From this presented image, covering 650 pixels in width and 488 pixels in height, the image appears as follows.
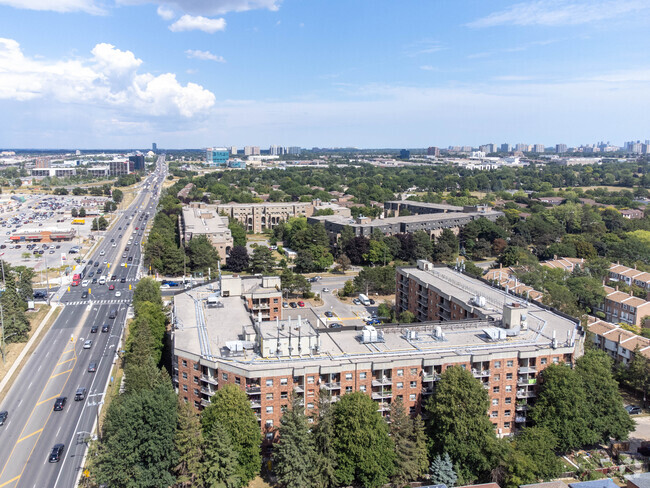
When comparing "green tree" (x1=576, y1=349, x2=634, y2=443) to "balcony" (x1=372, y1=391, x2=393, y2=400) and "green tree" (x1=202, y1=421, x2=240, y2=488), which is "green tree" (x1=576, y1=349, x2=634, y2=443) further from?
"green tree" (x1=202, y1=421, x2=240, y2=488)

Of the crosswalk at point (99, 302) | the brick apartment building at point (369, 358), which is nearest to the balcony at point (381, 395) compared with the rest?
the brick apartment building at point (369, 358)

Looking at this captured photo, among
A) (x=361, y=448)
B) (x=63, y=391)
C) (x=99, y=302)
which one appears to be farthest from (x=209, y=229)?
(x=361, y=448)

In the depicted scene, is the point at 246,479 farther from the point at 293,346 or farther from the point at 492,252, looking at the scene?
the point at 492,252

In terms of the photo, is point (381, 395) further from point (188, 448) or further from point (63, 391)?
point (63, 391)

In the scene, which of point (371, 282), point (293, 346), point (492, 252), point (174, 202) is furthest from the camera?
point (174, 202)

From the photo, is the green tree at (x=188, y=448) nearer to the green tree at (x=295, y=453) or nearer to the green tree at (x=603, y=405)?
the green tree at (x=295, y=453)

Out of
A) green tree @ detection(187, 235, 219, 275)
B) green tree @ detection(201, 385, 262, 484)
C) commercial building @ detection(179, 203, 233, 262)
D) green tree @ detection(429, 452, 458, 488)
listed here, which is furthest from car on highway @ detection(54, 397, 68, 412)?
commercial building @ detection(179, 203, 233, 262)

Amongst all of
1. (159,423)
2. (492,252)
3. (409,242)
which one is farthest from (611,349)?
(492,252)

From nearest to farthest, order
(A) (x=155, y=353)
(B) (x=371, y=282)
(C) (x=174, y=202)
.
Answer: (A) (x=155, y=353) → (B) (x=371, y=282) → (C) (x=174, y=202)
